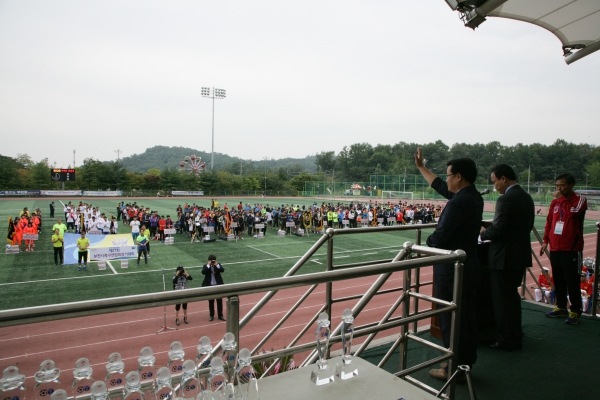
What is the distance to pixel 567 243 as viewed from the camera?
13.9 feet

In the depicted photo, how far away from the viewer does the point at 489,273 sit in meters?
3.86

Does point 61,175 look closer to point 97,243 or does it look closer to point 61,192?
point 61,192

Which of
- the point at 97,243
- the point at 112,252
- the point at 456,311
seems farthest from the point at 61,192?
the point at 456,311

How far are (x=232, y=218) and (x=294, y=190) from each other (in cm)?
4853

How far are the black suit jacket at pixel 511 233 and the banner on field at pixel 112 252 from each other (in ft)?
45.8

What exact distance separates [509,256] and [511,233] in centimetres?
20

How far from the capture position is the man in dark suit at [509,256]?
3.49 meters

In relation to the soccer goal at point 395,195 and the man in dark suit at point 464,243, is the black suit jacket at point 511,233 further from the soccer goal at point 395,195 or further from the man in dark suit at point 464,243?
the soccer goal at point 395,195

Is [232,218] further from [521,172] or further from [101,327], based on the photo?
[521,172]

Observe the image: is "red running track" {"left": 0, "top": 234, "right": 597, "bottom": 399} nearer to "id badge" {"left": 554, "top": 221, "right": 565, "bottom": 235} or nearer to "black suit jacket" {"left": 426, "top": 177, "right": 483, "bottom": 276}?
"id badge" {"left": 554, "top": 221, "right": 565, "bottom": 235}

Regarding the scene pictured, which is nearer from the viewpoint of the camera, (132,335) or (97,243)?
(132,335)

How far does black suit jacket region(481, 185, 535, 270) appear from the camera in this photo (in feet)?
11.4

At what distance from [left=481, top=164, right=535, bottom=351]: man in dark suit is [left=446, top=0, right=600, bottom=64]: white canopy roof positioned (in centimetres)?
156

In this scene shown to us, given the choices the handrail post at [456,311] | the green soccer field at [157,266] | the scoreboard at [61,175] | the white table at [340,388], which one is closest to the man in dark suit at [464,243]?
the handrail post at [456,311]
